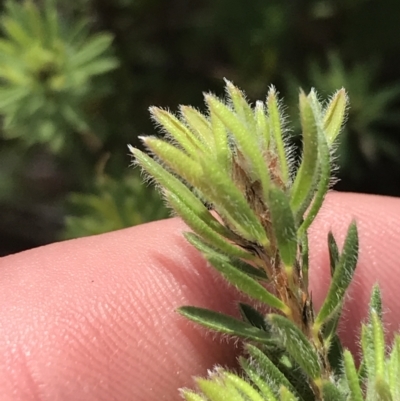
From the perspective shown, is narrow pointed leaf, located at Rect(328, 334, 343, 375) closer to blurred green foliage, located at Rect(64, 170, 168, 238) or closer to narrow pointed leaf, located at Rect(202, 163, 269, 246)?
narrow pointed leaf, located at Rect(202, 163, 269, 246)

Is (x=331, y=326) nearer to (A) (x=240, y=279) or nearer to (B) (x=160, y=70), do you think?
(A) (x=240, y=279)

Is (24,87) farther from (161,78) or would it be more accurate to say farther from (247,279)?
(247,279)

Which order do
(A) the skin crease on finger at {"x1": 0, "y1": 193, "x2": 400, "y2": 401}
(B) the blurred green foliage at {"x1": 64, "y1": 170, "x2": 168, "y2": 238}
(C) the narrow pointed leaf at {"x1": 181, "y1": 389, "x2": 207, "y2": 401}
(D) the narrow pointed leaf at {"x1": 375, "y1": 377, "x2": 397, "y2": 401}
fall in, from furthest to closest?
(B) the blurred green foliage at {"x1": 64, "y1": 170, "x2": 168, "y2": 238}
(A) the skin crease on finger at {"x1": 0, "y1": 193, "x2": 400, "y2": 401}
(C) the narrow pointed leaf at {"x1": 181, "y1": 389, "x2": 207, "y2": 401}
(D) the narrow pointed leaf at {"x1": 375, "y1": 377, "x2": 397, "y2": 401}

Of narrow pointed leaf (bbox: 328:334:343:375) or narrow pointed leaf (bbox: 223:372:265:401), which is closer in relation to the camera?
narrow pointed leaf (bbox: 223:372:265:401)

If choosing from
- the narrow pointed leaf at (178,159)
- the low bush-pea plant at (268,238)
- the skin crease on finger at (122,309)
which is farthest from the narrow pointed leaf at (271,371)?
the skin crease on finger at (122,309)

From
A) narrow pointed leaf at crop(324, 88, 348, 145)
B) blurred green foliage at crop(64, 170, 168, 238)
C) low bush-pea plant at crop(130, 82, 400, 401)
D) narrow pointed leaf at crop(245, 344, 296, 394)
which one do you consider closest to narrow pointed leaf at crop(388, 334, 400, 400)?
low bush-pea plant at crop(130, 82, 400, 401)
